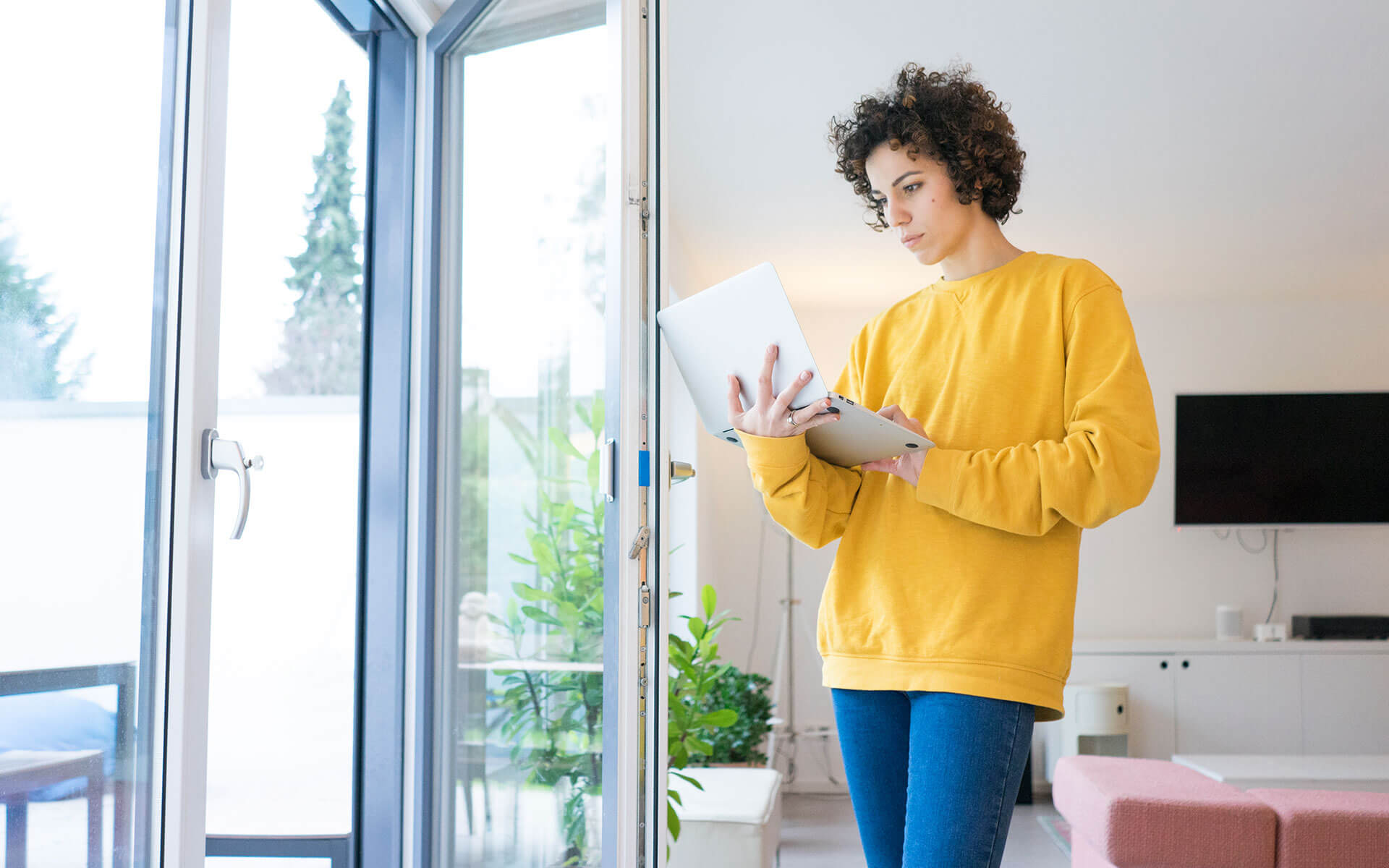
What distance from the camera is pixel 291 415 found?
10.2 feet

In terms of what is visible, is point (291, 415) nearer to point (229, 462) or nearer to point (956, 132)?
point (229, 462)

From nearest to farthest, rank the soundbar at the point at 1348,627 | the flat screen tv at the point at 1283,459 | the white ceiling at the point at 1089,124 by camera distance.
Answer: the white ceiling at the point at 1089,124, the soundbar at the point at 1348,627, the flat screen tv at the point at 1283,459

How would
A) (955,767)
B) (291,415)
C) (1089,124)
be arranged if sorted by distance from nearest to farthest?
(955,767) < (291,415) < (1089,124)

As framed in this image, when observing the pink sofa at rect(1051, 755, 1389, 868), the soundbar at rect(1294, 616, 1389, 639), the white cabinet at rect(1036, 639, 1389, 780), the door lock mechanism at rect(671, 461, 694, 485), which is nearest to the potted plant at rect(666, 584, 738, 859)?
the pink sofa at rect(1051, 755, 1389, 868)

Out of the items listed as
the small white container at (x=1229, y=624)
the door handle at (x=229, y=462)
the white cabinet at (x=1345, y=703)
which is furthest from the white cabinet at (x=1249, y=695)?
the door handle at (x=229, y=462)

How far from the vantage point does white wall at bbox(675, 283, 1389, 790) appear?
225 inches

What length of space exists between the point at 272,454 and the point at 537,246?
1609 millimetres

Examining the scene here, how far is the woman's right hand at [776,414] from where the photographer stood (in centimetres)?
119

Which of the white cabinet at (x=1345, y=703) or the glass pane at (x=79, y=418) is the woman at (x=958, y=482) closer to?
the glass pane at (x=79, y=418)

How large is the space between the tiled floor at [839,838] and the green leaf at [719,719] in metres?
0.94

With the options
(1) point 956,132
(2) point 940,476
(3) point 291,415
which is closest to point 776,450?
(2) point 940,476

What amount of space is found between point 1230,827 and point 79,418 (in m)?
2.58

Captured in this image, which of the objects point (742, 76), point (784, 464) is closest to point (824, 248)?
point (742, 76)

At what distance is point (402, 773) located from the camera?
200 centimetres
